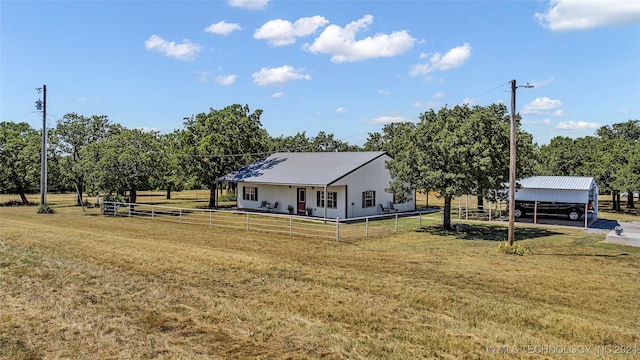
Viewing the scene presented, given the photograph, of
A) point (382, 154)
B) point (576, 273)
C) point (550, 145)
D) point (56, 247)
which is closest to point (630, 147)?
point (550, 145)

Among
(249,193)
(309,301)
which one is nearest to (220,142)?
(249,193)

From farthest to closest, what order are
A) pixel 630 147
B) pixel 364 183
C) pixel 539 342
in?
pixel 630 147, pixel 364 183, pixel 539 342

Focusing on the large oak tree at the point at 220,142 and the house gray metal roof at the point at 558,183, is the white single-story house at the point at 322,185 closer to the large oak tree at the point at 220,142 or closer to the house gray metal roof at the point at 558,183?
the large oak tree at the point at 220,142

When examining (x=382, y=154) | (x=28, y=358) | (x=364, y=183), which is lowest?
(x=28, y=358)

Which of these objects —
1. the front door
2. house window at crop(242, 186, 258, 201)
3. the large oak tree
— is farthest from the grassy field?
the large oak tree

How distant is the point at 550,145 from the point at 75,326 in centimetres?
5307

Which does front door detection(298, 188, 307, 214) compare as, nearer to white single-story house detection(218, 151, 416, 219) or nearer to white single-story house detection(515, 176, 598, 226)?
white single-story house detection(218, 151, 416, 219)

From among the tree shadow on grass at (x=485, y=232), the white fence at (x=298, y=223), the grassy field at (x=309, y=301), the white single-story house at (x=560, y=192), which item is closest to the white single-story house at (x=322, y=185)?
the white fence at (x=298, y=223)

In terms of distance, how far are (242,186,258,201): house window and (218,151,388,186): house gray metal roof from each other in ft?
3.57

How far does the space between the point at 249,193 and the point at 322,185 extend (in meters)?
9.19

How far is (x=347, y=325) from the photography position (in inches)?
317

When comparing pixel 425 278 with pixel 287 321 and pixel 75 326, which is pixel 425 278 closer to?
pixel 287 321

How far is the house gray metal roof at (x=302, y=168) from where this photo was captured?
2834cm

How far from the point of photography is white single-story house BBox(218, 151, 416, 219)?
2786 centimetres
